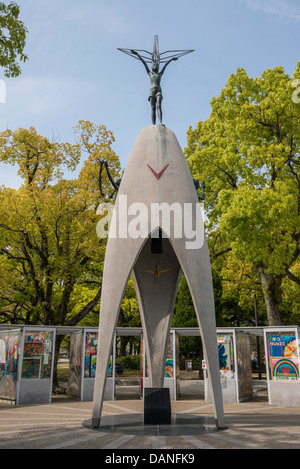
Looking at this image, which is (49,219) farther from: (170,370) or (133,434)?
(133,434)

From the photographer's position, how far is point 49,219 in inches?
749

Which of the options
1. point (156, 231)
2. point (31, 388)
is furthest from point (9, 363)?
point (156, 231)

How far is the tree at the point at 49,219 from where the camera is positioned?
18.9 m

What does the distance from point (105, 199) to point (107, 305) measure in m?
12.0

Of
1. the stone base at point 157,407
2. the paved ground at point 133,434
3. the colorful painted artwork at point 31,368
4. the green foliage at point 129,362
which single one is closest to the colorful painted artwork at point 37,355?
the colorful painted artwork at point 31,368

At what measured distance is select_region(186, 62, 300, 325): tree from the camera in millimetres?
16750

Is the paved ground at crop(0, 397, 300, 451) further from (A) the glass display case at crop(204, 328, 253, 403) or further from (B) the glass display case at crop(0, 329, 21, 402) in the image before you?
(A) the glass display case at crop(204, 328, 253, 403)

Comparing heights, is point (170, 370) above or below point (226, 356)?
below

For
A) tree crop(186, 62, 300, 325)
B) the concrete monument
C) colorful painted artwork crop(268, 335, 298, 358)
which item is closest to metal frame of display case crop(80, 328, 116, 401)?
colorful painted artwork crop(268, 335, 298, 358)

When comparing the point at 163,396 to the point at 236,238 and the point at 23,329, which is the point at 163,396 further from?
the point at 236,238

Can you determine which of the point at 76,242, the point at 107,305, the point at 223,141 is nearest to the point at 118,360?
the point at 76,242

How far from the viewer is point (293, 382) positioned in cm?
1490

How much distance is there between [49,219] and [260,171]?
10.9 metres

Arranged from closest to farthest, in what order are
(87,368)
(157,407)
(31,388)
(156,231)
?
(157,407), (156,231), (31,388), (87,368)
